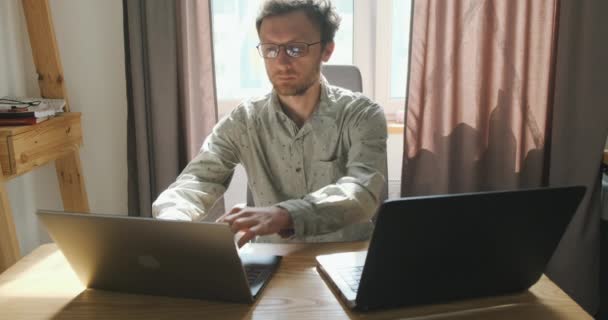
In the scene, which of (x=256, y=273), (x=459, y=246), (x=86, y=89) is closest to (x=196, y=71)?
(x=86, y=89)

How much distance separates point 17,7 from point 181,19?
60 cm

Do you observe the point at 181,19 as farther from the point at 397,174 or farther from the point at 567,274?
the point at 567,274

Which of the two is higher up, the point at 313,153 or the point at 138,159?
the point at 313,153

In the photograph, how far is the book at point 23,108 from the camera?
1.77m

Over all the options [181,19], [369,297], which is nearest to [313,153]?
[369,297]

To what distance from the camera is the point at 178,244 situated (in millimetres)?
814

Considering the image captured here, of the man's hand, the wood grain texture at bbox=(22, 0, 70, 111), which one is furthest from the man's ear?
the wood grain texture at bbox=(22, 0, 70, 111)

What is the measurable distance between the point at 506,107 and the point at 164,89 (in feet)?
4.35

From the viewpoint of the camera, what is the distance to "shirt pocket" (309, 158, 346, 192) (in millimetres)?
1504

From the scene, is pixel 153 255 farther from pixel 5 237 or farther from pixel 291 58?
pixel 5 237

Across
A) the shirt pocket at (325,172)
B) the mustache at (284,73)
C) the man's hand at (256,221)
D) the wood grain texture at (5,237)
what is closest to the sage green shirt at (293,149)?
the shirt pocket at (325,172)

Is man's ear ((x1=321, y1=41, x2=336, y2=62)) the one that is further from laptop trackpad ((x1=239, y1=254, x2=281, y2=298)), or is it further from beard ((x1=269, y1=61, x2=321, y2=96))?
laptop trackpad ((x1=239, y1=254, x2=281, y2=298))

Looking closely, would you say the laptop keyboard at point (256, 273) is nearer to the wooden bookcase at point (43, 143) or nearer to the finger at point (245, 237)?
the finger at point (245, 237)

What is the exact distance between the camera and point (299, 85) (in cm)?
147
